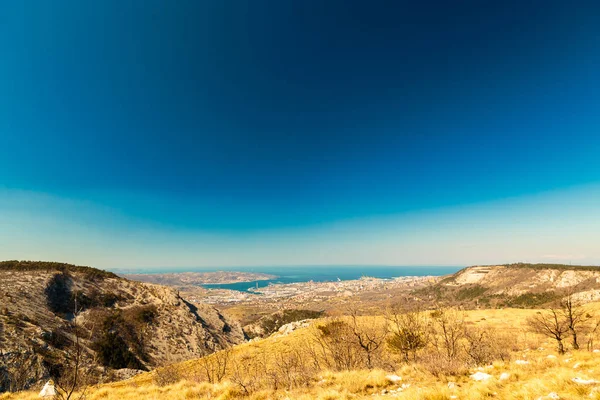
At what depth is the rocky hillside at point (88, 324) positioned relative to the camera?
113ft

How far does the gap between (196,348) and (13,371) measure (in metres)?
38.9

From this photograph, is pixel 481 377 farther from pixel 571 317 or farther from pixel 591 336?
pixel 591 336

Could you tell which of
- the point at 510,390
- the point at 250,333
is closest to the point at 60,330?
the point at 510,390

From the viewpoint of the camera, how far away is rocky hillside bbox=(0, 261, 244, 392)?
1354 inches

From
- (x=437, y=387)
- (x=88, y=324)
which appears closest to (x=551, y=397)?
(x=437, y=387)

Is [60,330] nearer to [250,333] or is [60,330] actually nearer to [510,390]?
[510,390]

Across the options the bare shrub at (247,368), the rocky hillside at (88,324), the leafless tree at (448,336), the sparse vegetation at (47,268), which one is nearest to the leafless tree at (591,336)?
the leafless tree at (448,336)

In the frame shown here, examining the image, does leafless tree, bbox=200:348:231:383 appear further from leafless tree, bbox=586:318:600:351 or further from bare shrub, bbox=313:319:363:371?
leafless tree, bbox=586:318:600:351

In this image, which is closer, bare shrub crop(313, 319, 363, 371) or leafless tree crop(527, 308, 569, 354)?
leafless tree crop(527, 308, 569, 354)

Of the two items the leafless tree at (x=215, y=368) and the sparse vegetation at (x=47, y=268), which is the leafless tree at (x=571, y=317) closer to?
the leafless tree at (x=215, y=368)

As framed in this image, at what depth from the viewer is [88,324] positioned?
182 ft

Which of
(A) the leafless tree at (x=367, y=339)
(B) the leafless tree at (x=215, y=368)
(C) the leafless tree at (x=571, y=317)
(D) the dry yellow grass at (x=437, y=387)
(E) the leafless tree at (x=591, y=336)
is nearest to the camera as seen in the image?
(D) the dry yellow grass at (x=437, y=387)

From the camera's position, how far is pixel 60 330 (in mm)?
44594

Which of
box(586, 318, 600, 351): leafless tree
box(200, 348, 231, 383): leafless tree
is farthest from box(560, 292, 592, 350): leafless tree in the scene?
box(200, 348, 231, 383): leafless tree
